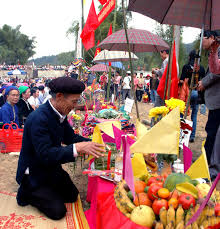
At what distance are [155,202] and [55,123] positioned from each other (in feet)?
3.96

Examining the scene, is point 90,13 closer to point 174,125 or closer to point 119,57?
point 119,57

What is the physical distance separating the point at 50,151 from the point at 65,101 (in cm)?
44

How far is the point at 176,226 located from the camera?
49.1 inches

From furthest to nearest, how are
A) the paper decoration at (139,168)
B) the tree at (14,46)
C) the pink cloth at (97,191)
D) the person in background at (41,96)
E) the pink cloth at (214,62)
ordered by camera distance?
the tree at (14,46), the person in background at (41,96), the pink cloth at (214,62), the pink cloth at (97,191), the paper decoration at (139,168)

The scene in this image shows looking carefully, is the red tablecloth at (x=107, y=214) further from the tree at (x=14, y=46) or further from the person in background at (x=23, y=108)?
the tree at (x=14, y=46)

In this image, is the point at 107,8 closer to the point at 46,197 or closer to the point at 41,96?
the point at 46,197

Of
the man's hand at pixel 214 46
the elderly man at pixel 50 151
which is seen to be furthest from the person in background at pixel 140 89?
the elderly man at pixel 50 151

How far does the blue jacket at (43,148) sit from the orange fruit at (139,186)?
62cm

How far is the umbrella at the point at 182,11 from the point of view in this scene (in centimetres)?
240

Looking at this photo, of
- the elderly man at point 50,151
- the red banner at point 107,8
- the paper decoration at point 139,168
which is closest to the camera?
the paper decoration at point 139,168

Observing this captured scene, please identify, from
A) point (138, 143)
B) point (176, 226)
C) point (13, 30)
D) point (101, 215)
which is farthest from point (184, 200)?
point (13, 30)

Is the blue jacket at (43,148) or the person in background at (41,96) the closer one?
the blue jacket at (43,148)

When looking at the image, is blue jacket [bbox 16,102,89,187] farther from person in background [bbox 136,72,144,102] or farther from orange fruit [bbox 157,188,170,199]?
person in background [bbox 136,72,144,102]

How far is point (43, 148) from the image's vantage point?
81.0 inches
